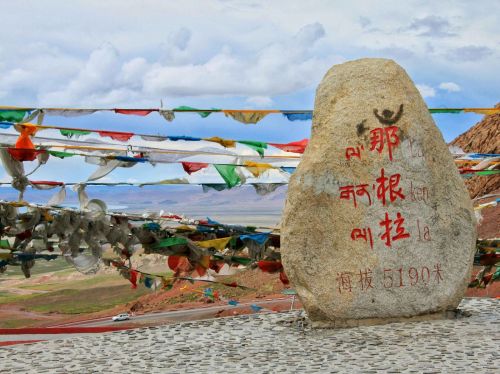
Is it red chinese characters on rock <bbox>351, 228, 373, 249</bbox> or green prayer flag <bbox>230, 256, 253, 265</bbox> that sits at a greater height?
red chinese characters on rock <bbox>351, 228, 373, 249</bbox>

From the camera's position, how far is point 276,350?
8.95 m

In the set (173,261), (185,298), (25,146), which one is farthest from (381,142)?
(185,298)

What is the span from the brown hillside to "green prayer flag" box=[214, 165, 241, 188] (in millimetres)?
18875

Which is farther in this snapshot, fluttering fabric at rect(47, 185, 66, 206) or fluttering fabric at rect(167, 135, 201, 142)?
fluttering fabric at rect(167, 135, 201, 142)

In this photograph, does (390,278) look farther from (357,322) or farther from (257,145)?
(257,145)

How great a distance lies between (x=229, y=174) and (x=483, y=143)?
67.1ft

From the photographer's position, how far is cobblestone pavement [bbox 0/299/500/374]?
8.16 meters

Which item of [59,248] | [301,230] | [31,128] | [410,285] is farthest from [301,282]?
[31,128]

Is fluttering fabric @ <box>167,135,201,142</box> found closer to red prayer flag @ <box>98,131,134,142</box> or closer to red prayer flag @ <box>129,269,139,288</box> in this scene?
red prayer flag @ <box>98,131,134,142</box>

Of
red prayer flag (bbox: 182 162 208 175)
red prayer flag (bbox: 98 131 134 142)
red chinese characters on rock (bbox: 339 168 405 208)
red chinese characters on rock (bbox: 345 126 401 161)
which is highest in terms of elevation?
red prayer flag (bbox: 98 131 134 142)

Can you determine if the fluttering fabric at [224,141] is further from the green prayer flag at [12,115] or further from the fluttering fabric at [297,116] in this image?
the green prayer flag at [12,115]

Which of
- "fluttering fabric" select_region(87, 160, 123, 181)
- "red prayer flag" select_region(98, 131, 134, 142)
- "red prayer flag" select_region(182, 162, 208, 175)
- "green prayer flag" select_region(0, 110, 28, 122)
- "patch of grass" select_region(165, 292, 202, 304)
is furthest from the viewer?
"patch of grass" select_region(165, 292, 202, 304)

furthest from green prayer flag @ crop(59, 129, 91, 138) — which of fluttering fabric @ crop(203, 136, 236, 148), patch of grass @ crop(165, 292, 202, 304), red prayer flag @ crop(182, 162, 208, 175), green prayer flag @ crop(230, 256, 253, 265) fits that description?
patch of grass @ crop(165, 292, 202, 304)

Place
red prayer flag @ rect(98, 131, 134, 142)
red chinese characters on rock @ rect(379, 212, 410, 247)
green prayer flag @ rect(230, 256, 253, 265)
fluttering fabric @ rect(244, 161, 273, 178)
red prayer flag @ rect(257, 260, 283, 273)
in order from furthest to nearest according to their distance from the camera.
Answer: red prayer flag @ rect(257, 260, 283, 273) → green prayer flag @ rect(230, 256, 253, 265) → fluttering fabric @ rect(244, 161, 273, 178) → red prayer flag @ rect(98, 131, 134, 142) → red chinese characters on rock @ rect(379, 212, 410, 247)
